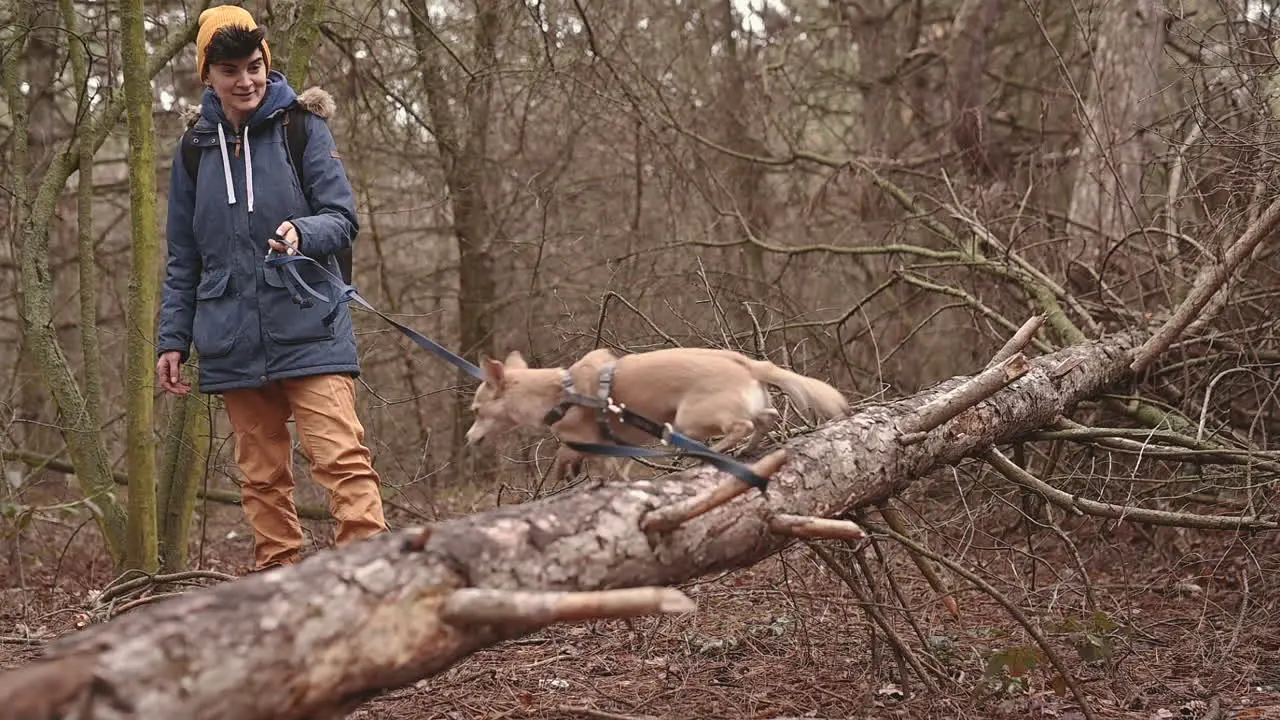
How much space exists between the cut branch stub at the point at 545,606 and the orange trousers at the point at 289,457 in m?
1.90

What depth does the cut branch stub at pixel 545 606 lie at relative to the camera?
255 cm

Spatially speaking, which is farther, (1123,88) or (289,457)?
(1123,88)

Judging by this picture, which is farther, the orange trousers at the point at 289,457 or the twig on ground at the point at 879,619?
the orange trousers at the point at 289,457

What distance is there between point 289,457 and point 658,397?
6.45ft

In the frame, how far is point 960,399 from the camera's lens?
178 inches

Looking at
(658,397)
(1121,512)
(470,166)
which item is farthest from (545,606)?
(470,166)

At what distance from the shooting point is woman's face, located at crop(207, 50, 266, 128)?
453 centimetres

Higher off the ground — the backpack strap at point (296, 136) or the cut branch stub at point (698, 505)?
the backpack strap at point (296, 136)

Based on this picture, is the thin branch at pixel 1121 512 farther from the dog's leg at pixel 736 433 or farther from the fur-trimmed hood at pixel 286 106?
the fur-trimmed hood at pixel 286 106

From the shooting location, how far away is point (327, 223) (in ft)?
14.8

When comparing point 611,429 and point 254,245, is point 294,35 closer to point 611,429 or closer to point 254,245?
point 254,245

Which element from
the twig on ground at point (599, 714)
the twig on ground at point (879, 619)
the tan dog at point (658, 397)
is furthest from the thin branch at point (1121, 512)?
the twig on ground at point (599, 714)

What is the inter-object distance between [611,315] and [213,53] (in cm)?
580

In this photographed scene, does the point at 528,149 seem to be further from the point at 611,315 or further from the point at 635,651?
the point at 635,651
